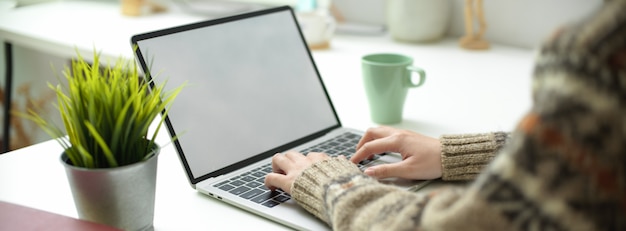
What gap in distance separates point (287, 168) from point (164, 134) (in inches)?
12.6

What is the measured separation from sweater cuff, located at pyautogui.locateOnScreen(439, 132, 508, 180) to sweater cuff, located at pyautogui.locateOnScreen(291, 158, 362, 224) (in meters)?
0.16

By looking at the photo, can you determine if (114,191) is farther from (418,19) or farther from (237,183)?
(418,19)

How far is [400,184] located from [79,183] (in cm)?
40

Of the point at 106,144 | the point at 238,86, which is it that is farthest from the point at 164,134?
the point at 106,144

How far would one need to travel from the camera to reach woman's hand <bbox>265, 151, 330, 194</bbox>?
860 mm

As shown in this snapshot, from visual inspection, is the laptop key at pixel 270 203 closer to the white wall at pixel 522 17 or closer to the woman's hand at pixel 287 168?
the woman's hand at pixel 287 168

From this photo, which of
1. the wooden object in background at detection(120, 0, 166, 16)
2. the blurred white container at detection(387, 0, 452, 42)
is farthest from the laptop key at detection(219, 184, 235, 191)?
the wooden object in background at detection(120, 0, 166, 16)

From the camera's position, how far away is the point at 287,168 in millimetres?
896

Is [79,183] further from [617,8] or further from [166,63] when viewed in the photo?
[617,8]

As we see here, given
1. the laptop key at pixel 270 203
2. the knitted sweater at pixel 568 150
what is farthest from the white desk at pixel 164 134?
the knitted sweater at pixel 568 150

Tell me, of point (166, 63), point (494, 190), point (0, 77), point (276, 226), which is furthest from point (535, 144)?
point (0, 77)

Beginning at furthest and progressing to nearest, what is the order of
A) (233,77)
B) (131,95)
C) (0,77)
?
1. (0,77)
2. (233,77)
3. (131,95)

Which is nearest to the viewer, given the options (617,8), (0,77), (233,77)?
A: (617,8)

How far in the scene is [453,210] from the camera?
0.53 metres
